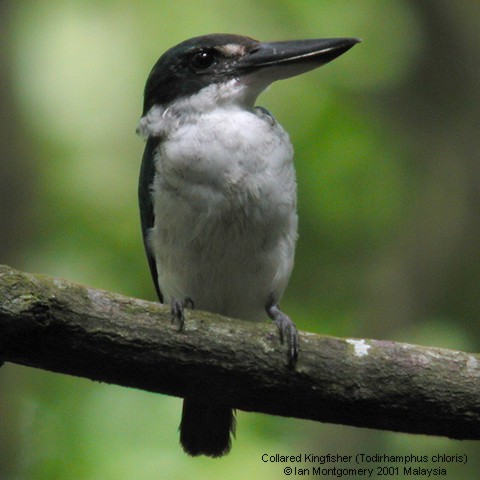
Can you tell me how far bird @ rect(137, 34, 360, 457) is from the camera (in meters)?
3.44

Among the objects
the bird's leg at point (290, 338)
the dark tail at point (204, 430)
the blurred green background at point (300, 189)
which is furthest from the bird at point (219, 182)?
the blurred green background at point (300, 189)

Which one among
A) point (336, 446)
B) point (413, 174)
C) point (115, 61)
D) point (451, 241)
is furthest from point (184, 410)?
point (115, 61)

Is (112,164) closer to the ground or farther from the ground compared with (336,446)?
farther from the ground

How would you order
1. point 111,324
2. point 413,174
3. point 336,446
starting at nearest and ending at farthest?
point 111,324 → point 336,446 → point 413,174

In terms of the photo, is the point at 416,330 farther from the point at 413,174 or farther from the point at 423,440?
the point at 413,174

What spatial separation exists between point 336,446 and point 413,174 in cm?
188

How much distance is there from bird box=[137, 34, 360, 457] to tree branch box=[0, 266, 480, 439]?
0.80 metres

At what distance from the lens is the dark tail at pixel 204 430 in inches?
141

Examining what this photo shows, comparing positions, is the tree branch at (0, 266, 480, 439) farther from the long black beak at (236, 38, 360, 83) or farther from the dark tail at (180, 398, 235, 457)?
the long black beak at (236, 38, 360, 83)

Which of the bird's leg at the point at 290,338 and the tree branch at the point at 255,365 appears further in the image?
the bird's leg at the point at 290,338

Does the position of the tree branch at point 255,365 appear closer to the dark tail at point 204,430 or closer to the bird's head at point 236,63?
the dark tail at point 204,430

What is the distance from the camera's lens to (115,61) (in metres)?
5.82

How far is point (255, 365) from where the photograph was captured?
2.64m

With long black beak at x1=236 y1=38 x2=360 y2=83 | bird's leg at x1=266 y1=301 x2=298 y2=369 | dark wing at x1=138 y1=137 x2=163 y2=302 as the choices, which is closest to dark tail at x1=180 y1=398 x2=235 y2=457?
dark wing at x1=138 y1=137 x2=163 y2=302
